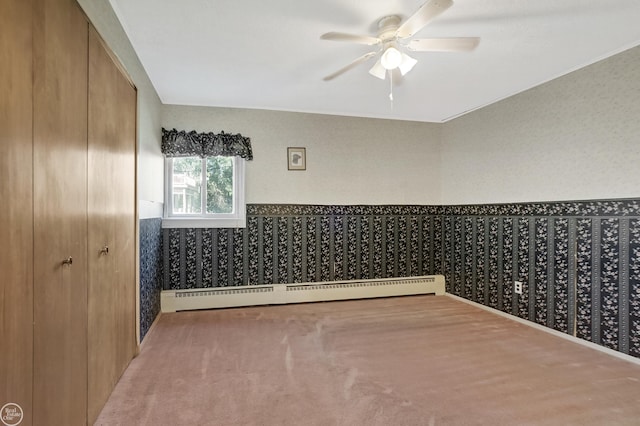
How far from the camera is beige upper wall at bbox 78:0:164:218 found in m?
1.74

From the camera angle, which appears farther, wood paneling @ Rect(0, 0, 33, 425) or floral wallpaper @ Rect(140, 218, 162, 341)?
floral wallpaper @ Rect(140, 218, 162, 341)

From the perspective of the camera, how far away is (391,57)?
1.98 metres

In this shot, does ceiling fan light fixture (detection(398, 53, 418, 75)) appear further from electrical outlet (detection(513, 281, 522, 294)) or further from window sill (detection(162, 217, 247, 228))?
electrical outlet (detection(513, 281, 522, 294))

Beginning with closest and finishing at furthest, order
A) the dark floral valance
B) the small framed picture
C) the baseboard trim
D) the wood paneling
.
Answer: the wood paneling < the baseboard trim < the dark floral valance < the small framed picture

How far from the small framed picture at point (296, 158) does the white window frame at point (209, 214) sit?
570mm

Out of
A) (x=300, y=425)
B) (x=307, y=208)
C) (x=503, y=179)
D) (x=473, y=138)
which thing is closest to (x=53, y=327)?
(x=300, y=425)

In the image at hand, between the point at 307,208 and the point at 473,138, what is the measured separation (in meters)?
2.26

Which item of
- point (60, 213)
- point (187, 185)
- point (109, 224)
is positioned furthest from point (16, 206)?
point (187, 185)

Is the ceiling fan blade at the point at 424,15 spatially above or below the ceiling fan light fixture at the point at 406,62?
above

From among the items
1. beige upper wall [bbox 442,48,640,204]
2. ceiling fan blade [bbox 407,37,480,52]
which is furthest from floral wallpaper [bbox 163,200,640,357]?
ceiling fan blade [bbox 407,37,480,52]

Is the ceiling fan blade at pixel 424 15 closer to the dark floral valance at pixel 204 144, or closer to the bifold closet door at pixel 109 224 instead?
the bifold closet door at pixel 109 224

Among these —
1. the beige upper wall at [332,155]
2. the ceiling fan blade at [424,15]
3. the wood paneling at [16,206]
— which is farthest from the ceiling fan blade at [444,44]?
the beige upper wall at [332,155]

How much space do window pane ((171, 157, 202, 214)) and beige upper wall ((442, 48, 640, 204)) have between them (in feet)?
10.9

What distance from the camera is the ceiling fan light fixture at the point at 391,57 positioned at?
1.97 m
